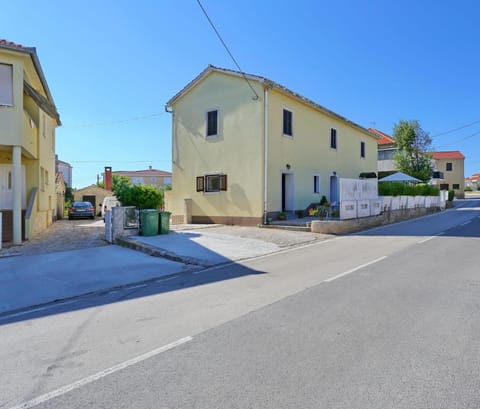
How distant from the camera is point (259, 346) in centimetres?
408

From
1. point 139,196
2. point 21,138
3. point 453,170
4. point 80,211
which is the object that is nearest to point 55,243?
point 21,138

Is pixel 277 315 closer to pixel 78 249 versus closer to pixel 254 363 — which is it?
pixel 254 363

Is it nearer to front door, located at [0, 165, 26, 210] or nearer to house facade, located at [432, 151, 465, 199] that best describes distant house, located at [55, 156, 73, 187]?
front door, located at [0, 165, 26, 210]

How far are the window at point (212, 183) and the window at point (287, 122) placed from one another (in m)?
4.26

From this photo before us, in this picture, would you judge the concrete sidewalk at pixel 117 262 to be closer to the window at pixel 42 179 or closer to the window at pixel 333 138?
the window at pixel 42 179

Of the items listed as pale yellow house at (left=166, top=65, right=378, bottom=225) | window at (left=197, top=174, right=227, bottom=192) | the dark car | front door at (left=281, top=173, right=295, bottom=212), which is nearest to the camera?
pale yellow house at (left=166, top=65, right=378, bottom=225)

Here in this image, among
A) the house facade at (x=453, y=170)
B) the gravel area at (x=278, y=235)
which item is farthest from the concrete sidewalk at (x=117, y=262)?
the house facade at (x=453, y=170)

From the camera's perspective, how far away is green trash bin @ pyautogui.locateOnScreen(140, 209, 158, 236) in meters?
14.4

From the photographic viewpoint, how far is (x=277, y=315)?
16.9ft

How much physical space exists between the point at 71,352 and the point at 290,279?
4.51 metres

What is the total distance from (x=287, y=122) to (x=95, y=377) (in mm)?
18308

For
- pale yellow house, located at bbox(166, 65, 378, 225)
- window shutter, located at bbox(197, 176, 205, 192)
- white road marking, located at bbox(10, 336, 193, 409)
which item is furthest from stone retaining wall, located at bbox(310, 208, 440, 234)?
white road marking, located at bbox(10, 336, 193, 409)

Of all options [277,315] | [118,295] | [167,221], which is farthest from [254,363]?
[167,221]

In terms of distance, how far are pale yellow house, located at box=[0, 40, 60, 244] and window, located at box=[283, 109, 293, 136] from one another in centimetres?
1127
